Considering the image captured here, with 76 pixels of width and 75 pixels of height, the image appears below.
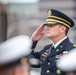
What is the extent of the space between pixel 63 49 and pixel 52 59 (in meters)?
0.12

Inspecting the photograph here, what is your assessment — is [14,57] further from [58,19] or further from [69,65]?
[58,19]

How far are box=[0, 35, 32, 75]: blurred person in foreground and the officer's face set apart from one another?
4.47 feet

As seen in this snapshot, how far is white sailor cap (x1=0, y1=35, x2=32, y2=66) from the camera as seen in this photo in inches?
59.0

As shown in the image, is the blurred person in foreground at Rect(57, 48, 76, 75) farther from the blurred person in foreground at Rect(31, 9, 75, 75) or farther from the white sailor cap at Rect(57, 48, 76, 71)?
the blurred person in foreground at Rect(31, 9, 75, 75)

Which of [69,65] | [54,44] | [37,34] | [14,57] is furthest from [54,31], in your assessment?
[14,57]

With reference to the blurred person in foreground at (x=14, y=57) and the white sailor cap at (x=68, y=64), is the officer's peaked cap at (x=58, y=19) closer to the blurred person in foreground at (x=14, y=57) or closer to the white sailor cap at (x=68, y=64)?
the white sailor cap at (x=68, y=64)

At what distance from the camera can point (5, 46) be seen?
1538 mm

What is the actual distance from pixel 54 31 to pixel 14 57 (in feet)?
4.92

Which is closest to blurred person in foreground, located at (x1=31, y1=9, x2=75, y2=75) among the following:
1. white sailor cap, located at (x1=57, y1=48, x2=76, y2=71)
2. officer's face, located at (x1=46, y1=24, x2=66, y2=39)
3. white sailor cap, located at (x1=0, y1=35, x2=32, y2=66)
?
officer's face, located at (x1=46, y1=24, x2=66, y2=39)

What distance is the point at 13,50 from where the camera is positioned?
5.06 feet

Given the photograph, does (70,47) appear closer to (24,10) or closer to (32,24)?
(24,10)

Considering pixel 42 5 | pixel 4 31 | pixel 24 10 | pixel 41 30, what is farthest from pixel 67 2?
pixel 41 30

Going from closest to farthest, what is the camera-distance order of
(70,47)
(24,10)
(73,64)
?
(73,64) → (70,47) → (24,10)

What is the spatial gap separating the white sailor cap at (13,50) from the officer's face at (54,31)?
135cm
